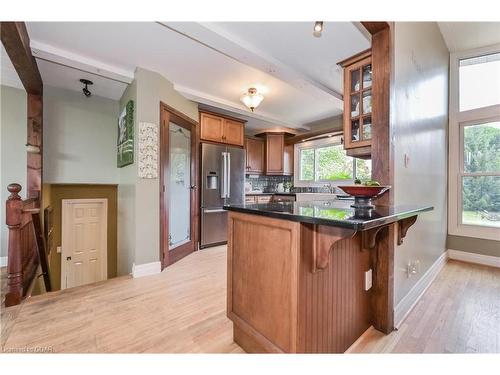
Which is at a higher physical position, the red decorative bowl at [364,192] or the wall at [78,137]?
the wall at [78,137]

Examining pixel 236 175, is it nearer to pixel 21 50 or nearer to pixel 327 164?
pixel 327 164

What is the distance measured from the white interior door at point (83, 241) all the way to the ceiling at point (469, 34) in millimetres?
5614

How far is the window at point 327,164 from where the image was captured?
4.37m

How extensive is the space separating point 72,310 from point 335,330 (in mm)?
2009

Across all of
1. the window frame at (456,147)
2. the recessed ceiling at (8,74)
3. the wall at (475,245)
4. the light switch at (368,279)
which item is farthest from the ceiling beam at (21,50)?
the wall at (475,245)

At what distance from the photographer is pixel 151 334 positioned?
5.16ft

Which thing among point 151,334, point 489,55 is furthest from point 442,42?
point 151,334

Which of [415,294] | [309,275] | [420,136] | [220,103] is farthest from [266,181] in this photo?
[309,275]

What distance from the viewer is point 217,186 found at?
393cm

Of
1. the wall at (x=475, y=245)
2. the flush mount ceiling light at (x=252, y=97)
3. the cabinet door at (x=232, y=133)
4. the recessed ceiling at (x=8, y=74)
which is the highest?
the recessed ceiling at (x=8, y=74)

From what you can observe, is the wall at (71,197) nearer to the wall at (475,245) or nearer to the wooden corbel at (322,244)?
the wooden corbel at (322,244)

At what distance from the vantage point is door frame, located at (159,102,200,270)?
2.88m
